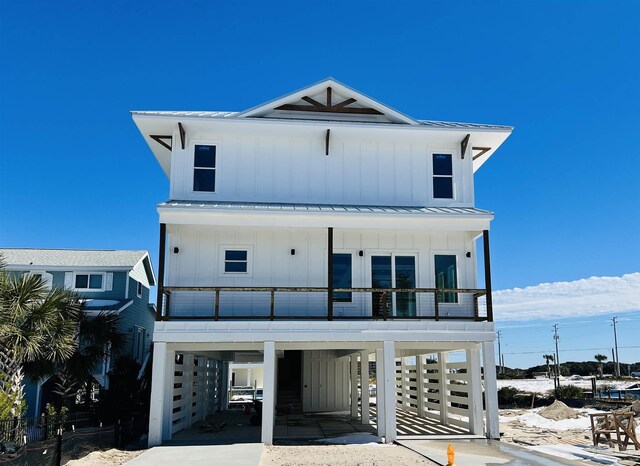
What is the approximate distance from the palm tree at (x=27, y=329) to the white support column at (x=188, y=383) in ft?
12.1

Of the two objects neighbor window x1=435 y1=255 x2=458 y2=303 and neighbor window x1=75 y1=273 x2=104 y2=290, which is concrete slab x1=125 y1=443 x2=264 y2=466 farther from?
neighbor window x1=75 y1=273 x2=104 y2=290

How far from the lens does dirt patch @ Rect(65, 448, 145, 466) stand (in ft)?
42.4

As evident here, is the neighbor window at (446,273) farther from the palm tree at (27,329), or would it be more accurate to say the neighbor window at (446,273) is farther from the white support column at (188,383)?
the palm tree at (27,329)

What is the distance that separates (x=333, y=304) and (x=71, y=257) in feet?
44.8

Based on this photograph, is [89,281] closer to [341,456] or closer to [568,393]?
[341,456]

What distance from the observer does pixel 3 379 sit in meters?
15.0

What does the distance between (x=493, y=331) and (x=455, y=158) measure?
19.3 ft

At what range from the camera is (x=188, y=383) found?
19.4 m

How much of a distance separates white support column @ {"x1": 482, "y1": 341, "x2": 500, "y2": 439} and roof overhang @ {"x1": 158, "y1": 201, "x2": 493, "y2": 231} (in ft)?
11.6

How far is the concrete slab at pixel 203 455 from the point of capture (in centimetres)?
1268

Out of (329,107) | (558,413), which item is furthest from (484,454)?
(558,413)

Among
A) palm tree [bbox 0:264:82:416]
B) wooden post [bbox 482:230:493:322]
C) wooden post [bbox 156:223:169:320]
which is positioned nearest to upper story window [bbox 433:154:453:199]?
wooden post [bbox 482:230:493:322]

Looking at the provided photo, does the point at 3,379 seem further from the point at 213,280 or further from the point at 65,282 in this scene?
the point at 65,282

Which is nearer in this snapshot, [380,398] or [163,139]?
[380,398]
